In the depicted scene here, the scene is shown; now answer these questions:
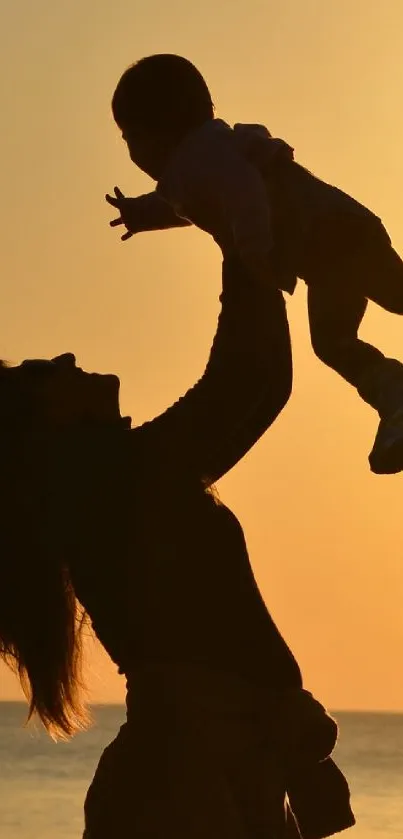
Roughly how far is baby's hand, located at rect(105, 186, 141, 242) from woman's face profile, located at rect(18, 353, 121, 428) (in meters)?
0.87

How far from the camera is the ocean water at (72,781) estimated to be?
28562 mm

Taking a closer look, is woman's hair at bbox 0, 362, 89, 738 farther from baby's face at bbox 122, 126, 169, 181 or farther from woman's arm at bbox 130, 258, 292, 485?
baby's face at bbox 122, 126, 169, 181

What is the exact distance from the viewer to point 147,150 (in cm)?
402

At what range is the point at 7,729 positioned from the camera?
57781 millimetres

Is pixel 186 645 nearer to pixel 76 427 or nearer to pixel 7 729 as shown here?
pixel 76 427

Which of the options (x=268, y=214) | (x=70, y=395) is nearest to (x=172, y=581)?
(x=70, y=395)

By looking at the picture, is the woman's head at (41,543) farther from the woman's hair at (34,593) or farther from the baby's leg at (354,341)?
the baby's leg at (354,341)

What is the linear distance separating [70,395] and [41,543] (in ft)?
0.97

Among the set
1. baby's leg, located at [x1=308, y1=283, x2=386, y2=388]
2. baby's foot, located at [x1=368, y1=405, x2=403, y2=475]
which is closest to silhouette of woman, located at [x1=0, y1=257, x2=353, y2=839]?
baby's foot, located at [x1=368, y1=405, x2=403, y2=475]

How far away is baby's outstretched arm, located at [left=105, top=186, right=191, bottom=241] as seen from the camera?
14.3 ft

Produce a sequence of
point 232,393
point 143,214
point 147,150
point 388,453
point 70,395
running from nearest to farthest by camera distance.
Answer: point 232,393 → point 70,395 → point 388,453 → point 147,150 → point 143,214

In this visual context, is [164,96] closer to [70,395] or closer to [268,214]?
[268,214]

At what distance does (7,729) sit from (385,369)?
54.8 m

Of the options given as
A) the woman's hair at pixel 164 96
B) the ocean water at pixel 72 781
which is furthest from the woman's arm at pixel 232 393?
the ocean water at pixel 72 781
